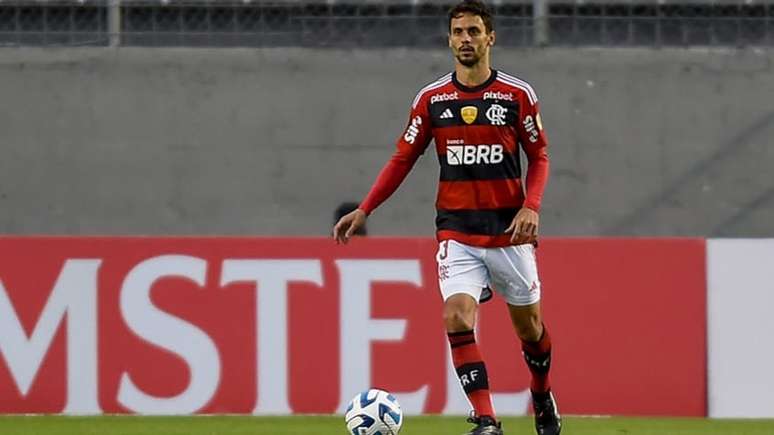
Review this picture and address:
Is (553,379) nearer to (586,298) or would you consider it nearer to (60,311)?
(586,298)

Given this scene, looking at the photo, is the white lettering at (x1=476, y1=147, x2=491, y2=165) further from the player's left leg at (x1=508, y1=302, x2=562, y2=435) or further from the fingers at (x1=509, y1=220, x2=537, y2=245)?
the player's left leg at (x1=508, y1=302, x2=562, y2=435)

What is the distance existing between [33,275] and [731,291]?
428 centimetres

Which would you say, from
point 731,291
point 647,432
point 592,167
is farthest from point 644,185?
point 647,432

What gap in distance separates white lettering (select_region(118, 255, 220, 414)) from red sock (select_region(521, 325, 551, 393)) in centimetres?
278

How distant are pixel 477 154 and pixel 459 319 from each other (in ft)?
2.44

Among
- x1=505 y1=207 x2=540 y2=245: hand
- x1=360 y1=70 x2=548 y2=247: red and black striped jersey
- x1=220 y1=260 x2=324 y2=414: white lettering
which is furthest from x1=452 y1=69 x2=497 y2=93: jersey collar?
x1=220 y1=260 x2=324 y2=414: white lettering

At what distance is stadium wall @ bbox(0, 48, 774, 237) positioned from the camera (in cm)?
1255

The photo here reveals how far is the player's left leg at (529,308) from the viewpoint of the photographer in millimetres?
7477

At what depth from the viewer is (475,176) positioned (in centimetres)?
741

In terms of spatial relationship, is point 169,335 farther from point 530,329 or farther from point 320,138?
point 530,329

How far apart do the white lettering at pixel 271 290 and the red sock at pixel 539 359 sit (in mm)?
2495

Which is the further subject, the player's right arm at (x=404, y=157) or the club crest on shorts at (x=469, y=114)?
the player's right arm at (x=404, y=157)

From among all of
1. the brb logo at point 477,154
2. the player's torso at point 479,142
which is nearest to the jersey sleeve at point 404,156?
the player's torso at point 479,142

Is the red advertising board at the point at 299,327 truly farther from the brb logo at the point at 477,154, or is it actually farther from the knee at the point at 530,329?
the brb logo at the point at 477,154
